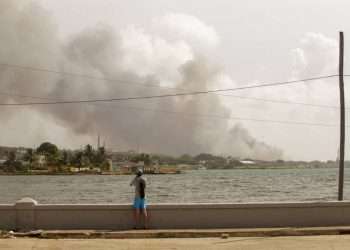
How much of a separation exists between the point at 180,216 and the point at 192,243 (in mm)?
2195

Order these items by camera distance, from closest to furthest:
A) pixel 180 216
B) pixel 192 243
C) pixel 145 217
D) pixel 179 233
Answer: pixel 192 243 < pixel 179 233 < pixel 145 217 < pixel 180 216

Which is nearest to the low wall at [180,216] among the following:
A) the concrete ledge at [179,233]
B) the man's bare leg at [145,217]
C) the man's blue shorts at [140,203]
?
the man's bare leg at [145,217]

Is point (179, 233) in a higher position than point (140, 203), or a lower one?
lower

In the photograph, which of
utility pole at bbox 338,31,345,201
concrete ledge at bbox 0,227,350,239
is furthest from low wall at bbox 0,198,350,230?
utility pole at bbox 338,31,345,201

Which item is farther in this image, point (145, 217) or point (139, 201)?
point (145, 217)

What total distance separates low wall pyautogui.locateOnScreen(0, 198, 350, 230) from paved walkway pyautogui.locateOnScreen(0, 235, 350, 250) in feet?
4.80

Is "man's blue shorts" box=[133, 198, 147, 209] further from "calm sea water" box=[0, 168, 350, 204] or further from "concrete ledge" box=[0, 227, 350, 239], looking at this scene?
"calm sea water" box=[0, 168, 350, 204]

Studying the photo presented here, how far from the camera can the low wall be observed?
1956 centimetres

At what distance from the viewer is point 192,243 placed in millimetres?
17453

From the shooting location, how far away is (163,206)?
19578 millimetres

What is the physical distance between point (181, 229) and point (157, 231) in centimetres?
86

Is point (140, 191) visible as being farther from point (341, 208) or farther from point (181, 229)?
point (341, 208)

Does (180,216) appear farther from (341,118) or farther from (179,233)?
(341,118)

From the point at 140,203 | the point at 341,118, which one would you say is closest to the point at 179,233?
the point at 140,203
